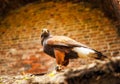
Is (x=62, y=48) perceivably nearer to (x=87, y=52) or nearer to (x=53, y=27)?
(x=87, y=52)

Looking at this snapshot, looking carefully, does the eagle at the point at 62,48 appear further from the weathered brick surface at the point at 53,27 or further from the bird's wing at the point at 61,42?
the weathered brick surface at the point at 53,27

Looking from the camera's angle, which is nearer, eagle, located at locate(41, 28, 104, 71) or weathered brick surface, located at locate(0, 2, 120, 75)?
eagle, located at locate(41, 28, 104, 71)

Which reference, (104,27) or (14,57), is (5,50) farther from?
(104,27)

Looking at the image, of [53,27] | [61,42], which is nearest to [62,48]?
[61,42]

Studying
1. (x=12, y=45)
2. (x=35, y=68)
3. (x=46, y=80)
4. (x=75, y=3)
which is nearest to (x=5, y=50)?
(x=12, y=45)

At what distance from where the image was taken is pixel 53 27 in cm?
596

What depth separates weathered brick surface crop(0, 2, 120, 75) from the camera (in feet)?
18.5

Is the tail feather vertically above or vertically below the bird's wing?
below

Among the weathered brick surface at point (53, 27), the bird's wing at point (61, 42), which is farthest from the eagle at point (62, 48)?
the weathered brick surface at point (53, 27)

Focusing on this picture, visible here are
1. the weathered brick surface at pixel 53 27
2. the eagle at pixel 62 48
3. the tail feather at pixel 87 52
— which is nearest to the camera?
the tail feather at pixel 87 52

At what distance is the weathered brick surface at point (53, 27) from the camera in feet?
18.5

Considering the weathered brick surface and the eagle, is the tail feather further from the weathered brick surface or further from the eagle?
the weathered brick surface

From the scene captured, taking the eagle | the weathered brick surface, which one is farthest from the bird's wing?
the weathered brick surface

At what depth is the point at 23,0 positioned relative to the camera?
6270 mm
